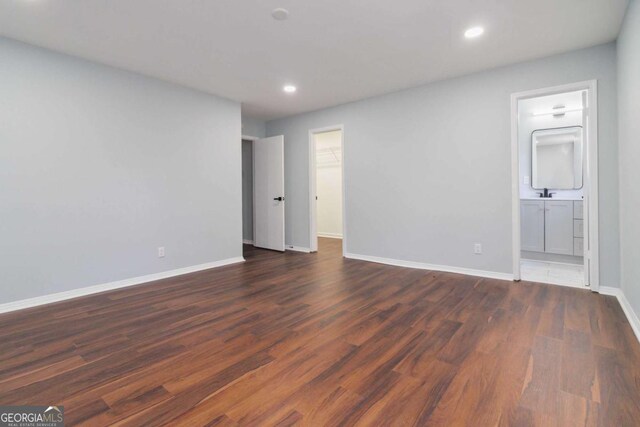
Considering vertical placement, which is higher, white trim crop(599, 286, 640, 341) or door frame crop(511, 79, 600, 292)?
door frame crop(511, 79, 600, 292)

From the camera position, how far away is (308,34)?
2.78 m

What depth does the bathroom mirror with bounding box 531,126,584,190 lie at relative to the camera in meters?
4.62

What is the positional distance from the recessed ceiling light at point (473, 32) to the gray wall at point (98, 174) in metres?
3.29

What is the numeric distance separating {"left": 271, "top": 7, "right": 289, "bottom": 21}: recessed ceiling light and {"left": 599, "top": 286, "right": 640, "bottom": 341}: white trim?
343cm

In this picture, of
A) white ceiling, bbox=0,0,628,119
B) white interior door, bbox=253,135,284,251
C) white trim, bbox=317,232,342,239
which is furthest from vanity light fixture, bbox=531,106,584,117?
white trim, bbox=317,232,342,239

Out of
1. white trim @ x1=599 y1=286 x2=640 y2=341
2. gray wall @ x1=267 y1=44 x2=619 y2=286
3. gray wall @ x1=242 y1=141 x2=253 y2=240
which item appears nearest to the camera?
white trim @ x1=599 y1=286 x2=640 y2=341

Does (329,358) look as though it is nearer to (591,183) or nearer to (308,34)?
(308,34)

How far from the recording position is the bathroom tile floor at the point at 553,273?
3.52 meters

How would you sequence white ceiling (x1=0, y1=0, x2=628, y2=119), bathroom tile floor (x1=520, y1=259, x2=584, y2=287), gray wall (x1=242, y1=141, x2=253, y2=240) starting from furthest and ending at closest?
gray wall (x1=242, y1=141, x2=253, y2=240), bathroom tile floor (x1=520, y1=259, x2=584, y2=287), white ceiling (x1=0, y1=0, x2=628, y2=119)

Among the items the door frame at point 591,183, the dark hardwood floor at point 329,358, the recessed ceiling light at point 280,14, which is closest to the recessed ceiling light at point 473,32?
the door frame at point 591,183

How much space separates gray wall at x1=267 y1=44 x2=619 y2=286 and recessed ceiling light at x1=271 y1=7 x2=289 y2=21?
2.36 meters

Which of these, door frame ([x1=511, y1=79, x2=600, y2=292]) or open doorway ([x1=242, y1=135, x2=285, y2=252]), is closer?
door frame ([x1=511, y1=79, x2=600, y2=292])

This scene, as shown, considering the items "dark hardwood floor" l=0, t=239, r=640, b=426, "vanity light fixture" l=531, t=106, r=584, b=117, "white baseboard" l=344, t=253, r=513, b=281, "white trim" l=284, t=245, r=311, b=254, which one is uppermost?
"vanity light fixture" l=531, t=106, r=584, b=117

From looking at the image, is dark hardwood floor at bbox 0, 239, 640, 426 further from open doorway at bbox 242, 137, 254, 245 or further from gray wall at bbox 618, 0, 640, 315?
open doorway at bbox 242, 137, 254, 245
